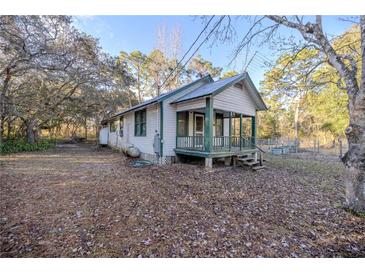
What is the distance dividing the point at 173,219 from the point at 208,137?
4727 mm

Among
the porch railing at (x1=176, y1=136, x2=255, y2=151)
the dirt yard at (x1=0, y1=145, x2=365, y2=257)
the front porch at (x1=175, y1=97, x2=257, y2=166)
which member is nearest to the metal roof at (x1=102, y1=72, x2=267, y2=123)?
the front porch at (x1=175, y1=97, x2=257, y2=166)

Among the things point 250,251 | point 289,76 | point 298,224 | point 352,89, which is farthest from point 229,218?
point 289,76

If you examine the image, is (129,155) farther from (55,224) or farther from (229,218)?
(229,218)

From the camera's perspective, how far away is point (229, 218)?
361 cm

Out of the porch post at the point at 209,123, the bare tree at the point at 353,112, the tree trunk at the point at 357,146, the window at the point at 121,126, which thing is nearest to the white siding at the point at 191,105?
the porch post at the point at 209,123

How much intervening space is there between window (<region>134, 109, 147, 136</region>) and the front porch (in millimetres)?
2587

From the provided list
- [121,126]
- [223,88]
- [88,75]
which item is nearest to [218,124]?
[223,88]

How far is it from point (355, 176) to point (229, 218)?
9.92 ft

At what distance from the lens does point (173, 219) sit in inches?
139

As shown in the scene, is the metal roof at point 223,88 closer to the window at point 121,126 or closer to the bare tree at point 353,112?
the bare tree at point 353,112

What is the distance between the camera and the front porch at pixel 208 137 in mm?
7758

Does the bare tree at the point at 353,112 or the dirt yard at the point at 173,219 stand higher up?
the bare tree at the point at 353,112

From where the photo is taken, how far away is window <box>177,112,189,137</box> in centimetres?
995
